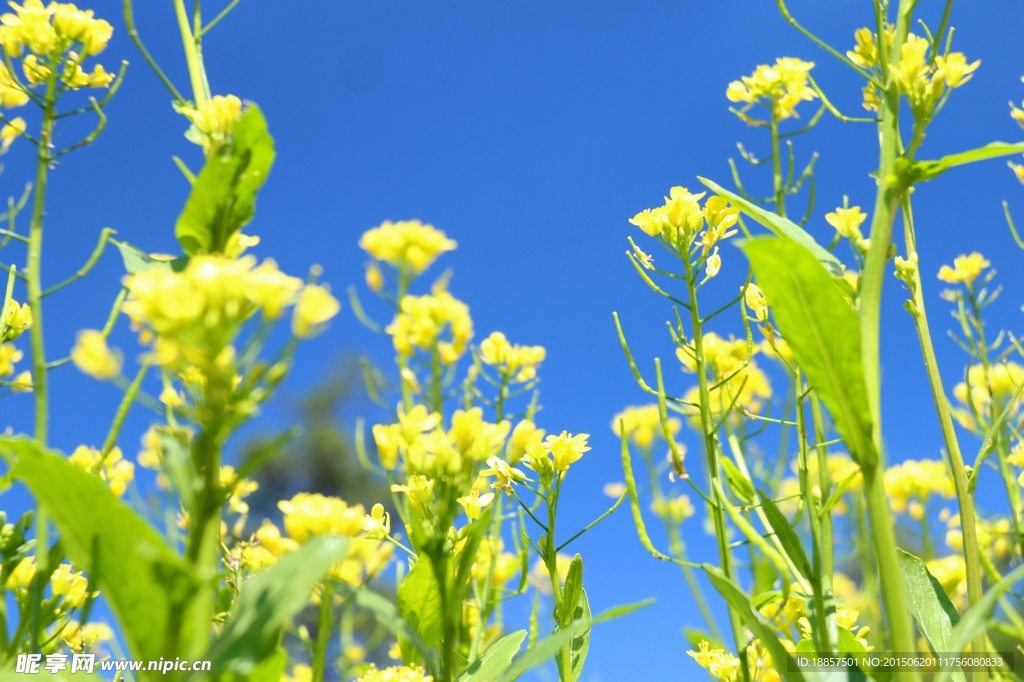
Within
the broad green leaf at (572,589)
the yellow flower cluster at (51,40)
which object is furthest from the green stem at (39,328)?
the broad green leaf at (572,589)

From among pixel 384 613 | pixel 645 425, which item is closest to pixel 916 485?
pixel 645 425

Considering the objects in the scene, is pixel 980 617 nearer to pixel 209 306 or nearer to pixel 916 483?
pixel 209 306

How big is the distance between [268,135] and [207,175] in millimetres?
97

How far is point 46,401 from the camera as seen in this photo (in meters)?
1.38

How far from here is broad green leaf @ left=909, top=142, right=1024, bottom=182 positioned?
1.10m

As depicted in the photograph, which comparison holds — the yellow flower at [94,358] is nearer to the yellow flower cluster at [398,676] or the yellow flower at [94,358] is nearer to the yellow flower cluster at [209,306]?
the yellow flower cluster at [209,306]

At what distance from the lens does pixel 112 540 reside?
77 cm

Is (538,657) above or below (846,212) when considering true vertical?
below

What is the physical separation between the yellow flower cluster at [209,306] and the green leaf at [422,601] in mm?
633

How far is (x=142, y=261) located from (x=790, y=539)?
3.32ft

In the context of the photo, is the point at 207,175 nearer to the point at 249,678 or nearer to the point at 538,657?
the point at 249,678

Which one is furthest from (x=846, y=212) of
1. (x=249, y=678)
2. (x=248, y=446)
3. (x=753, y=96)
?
(x=248, y=446)

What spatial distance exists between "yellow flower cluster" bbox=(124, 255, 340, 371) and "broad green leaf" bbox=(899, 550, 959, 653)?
122 centimetres

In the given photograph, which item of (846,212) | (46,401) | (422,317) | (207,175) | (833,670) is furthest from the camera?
(422,317)
